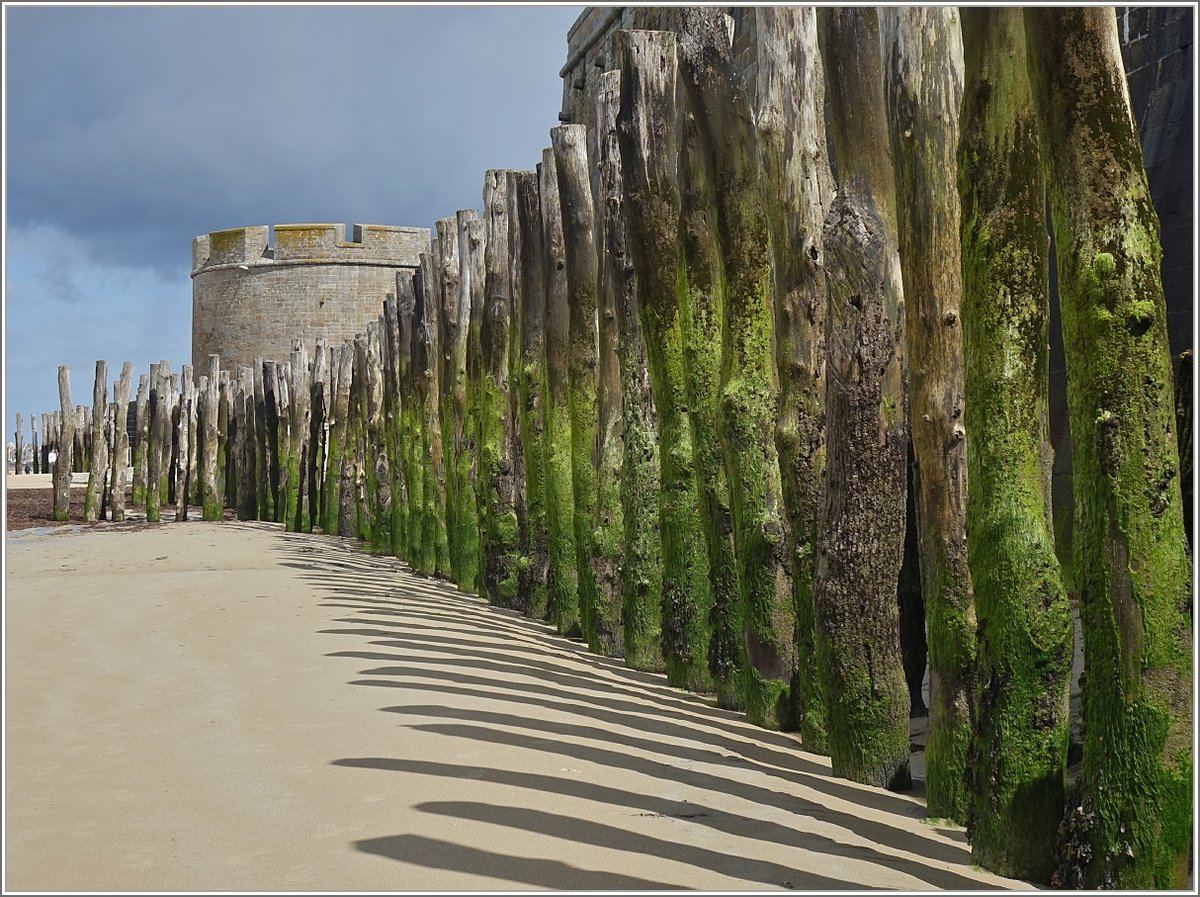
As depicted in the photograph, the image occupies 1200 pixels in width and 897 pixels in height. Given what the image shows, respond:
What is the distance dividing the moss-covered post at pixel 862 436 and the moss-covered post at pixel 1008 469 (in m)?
0.75

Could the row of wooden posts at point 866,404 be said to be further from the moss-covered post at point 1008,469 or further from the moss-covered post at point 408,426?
the moss-covered post at point 408,426

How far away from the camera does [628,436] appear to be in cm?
640

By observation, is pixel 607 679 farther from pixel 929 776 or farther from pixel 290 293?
pixel 290 293

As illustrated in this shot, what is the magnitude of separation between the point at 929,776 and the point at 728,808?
2.17 feet

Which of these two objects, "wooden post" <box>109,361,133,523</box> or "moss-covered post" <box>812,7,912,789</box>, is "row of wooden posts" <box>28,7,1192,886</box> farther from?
"wooden post" <box>109,361,133,523</box>

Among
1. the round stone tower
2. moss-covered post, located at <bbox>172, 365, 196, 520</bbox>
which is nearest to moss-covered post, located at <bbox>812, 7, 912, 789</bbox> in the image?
moss-covered post, located at <bbox>172, 365, 196, 520</bbox>

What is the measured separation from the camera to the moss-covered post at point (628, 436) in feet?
20.3

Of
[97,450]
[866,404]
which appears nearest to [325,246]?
[97,450]

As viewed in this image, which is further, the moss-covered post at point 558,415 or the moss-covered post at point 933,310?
the moss-covered post at point 558,415

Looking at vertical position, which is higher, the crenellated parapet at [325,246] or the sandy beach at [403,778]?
the crenellated parapet at [325,246]

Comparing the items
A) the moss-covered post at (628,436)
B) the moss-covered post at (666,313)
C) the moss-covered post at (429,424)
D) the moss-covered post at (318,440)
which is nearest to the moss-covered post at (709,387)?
the moss-covered post at (666,313)

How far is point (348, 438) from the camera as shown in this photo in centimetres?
1747

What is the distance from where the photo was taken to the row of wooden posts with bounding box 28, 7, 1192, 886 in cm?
272

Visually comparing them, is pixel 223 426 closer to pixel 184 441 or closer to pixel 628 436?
pixel 184 441
